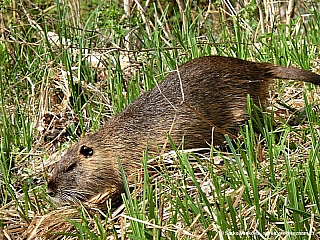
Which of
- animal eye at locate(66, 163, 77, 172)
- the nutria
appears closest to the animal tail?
the nutria

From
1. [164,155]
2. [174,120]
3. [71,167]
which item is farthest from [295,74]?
[71,167]

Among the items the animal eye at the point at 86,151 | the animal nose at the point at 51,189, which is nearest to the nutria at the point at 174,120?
the animal eye at the point at 86,151

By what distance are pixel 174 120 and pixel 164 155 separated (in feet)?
0.73

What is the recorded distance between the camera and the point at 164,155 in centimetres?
350

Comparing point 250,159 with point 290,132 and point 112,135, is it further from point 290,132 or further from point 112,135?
point 112,135

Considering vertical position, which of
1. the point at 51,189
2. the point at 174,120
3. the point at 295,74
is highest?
the point at 295,74

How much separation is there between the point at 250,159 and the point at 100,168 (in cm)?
113

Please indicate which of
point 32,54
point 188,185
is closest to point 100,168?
point 188,185

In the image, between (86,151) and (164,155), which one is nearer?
(164,155)

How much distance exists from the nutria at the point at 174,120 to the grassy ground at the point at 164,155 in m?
0.14

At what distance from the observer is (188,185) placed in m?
3.18

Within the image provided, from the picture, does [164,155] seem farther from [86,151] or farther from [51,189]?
[51,189]

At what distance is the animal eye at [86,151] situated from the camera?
360 cm

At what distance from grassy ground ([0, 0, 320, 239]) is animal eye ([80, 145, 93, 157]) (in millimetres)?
239
